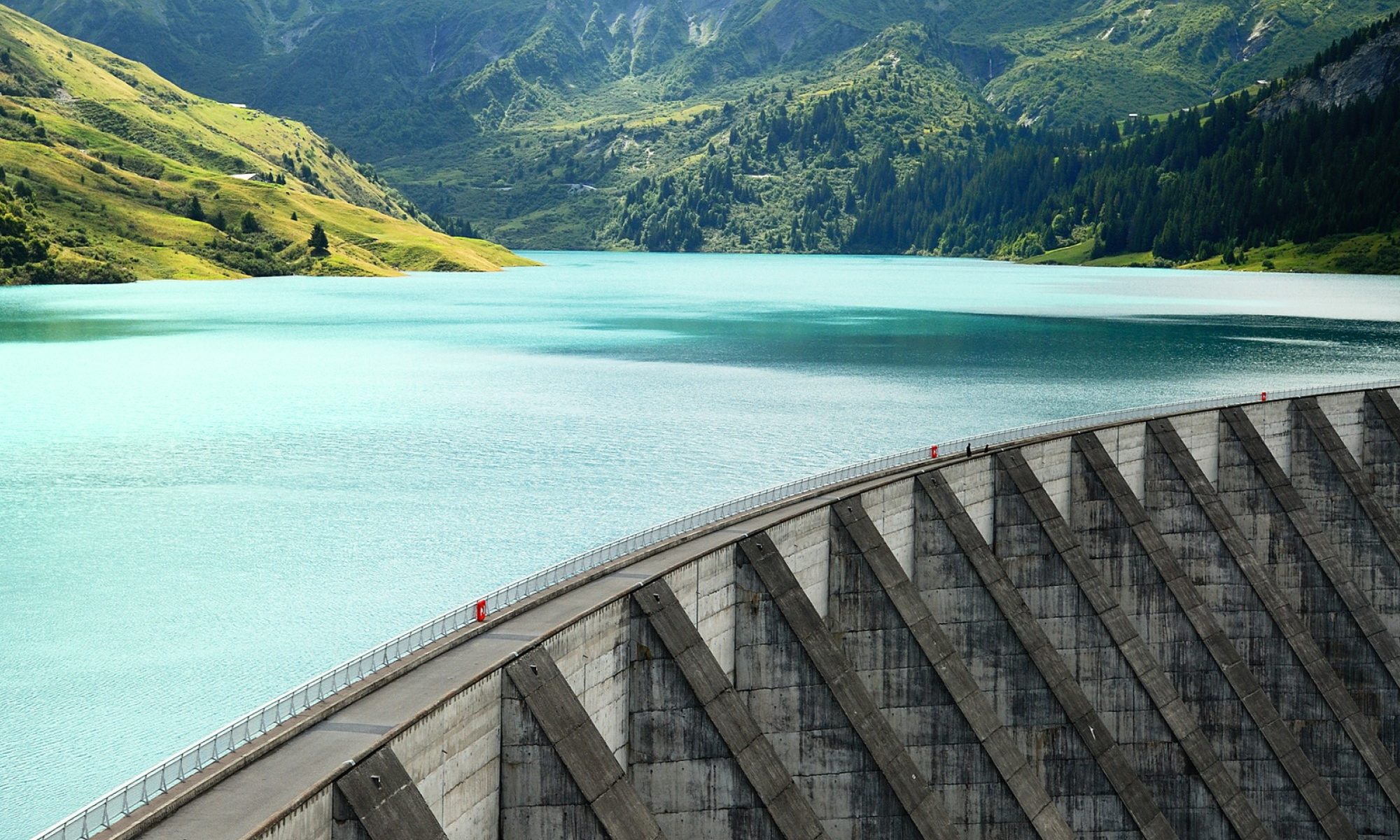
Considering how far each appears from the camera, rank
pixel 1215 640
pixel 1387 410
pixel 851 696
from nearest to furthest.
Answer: pixel 851 696
pixel 1215 640
pixel 1387 410

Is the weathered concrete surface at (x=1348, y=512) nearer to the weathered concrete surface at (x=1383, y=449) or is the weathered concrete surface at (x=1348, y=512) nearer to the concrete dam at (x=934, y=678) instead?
the concrete dam at (x=934, y=678)

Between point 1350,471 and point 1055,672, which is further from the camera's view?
point 1350,471

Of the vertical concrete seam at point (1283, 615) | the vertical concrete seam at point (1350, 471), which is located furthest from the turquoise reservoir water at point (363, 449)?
the vertical concrete seam at point (1350, 471)

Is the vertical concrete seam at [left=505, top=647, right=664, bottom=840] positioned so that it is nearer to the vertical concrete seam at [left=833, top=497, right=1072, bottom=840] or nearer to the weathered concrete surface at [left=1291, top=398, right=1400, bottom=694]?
the vertical concrete seam at [left=833, top=497, right=1072, bottom=840]

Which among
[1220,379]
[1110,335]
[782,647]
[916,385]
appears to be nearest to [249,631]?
[782,647]

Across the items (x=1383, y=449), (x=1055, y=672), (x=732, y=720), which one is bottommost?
(x=732, y=720)

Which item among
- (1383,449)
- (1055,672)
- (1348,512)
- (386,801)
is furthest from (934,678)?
(1383,449)

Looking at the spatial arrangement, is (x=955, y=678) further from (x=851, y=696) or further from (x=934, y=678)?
(x=851, y=696)

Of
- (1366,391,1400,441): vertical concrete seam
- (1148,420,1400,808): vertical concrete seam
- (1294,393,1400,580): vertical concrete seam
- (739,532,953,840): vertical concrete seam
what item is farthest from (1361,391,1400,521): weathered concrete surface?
(739,532,953,840): vertical concrete seam
